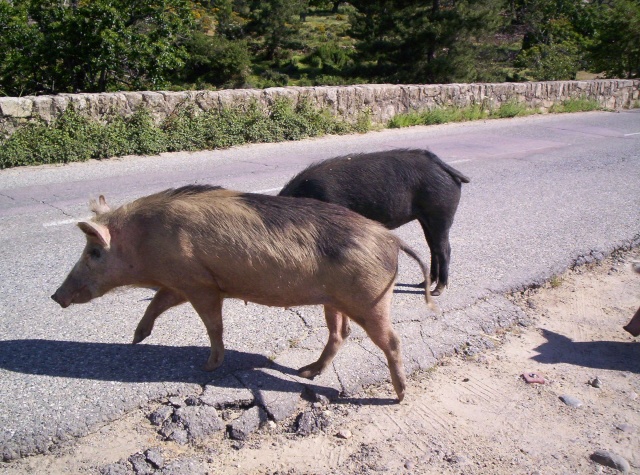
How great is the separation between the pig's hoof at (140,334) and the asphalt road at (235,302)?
0.10 metres

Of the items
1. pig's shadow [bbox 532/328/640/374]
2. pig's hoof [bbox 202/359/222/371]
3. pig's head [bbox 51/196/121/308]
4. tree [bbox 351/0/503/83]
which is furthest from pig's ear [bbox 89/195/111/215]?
tree [bbox 351/0/503/83]

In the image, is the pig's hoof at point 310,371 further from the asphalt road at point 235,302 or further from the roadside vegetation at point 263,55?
the roadside vegetation at point 263,55

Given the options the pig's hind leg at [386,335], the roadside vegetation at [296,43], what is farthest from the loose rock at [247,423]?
the roadside vegetation at [296,43]

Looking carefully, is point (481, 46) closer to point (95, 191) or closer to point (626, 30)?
point (626, 30)

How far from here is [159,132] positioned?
11.1m

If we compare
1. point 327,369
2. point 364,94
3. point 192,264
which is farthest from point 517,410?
point 364,94

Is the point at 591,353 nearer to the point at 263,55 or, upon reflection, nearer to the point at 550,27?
the point at 263,55

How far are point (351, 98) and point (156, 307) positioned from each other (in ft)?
36.6

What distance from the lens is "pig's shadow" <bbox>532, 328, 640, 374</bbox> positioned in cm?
444

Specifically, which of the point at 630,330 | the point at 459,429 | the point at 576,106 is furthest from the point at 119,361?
the point at 576,106

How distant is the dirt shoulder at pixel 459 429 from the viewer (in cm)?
316

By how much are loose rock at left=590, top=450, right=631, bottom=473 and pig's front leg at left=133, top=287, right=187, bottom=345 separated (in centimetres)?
246

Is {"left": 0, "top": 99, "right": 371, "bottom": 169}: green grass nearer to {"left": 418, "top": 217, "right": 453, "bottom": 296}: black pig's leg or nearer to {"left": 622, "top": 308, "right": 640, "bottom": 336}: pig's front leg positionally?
{"left": 418, "top": 217, "right": 453, "bottom": 296}: black pig's leg

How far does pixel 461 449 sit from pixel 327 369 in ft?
3.16
